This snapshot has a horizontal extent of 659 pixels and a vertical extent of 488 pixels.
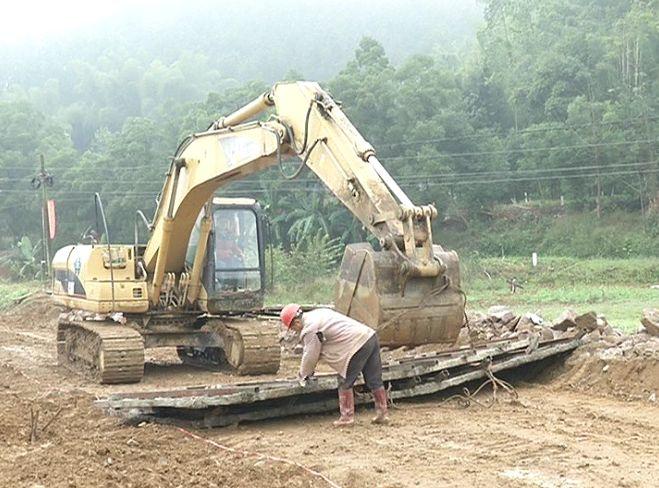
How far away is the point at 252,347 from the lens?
39.3 feet

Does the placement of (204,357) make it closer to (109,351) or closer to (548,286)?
(109,351)

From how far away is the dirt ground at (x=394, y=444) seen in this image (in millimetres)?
6719

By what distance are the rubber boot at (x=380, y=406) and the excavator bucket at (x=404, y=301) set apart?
19.8 inches

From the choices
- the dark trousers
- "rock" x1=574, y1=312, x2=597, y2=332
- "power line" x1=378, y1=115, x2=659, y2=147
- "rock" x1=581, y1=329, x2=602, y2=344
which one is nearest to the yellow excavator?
the dark trousers

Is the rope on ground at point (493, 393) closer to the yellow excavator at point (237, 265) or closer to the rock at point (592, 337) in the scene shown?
the yellow excavator at point (237, 265)

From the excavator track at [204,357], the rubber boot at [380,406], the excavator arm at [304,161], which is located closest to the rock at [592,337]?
the excavator arm at [304,161]

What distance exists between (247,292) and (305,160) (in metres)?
3.32

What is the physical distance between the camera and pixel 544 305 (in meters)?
25.0

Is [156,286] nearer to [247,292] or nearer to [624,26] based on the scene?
[247,292]

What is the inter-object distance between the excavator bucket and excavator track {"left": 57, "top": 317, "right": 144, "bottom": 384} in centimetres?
365

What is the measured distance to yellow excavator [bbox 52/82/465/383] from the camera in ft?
29.1

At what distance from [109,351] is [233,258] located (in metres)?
2.19

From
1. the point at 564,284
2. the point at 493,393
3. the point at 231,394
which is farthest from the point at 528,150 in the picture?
the point at 231,394

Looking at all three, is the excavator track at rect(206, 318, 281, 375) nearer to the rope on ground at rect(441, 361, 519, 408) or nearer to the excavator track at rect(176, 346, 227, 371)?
the excavator track at rect(176, 346, 227, 371)
